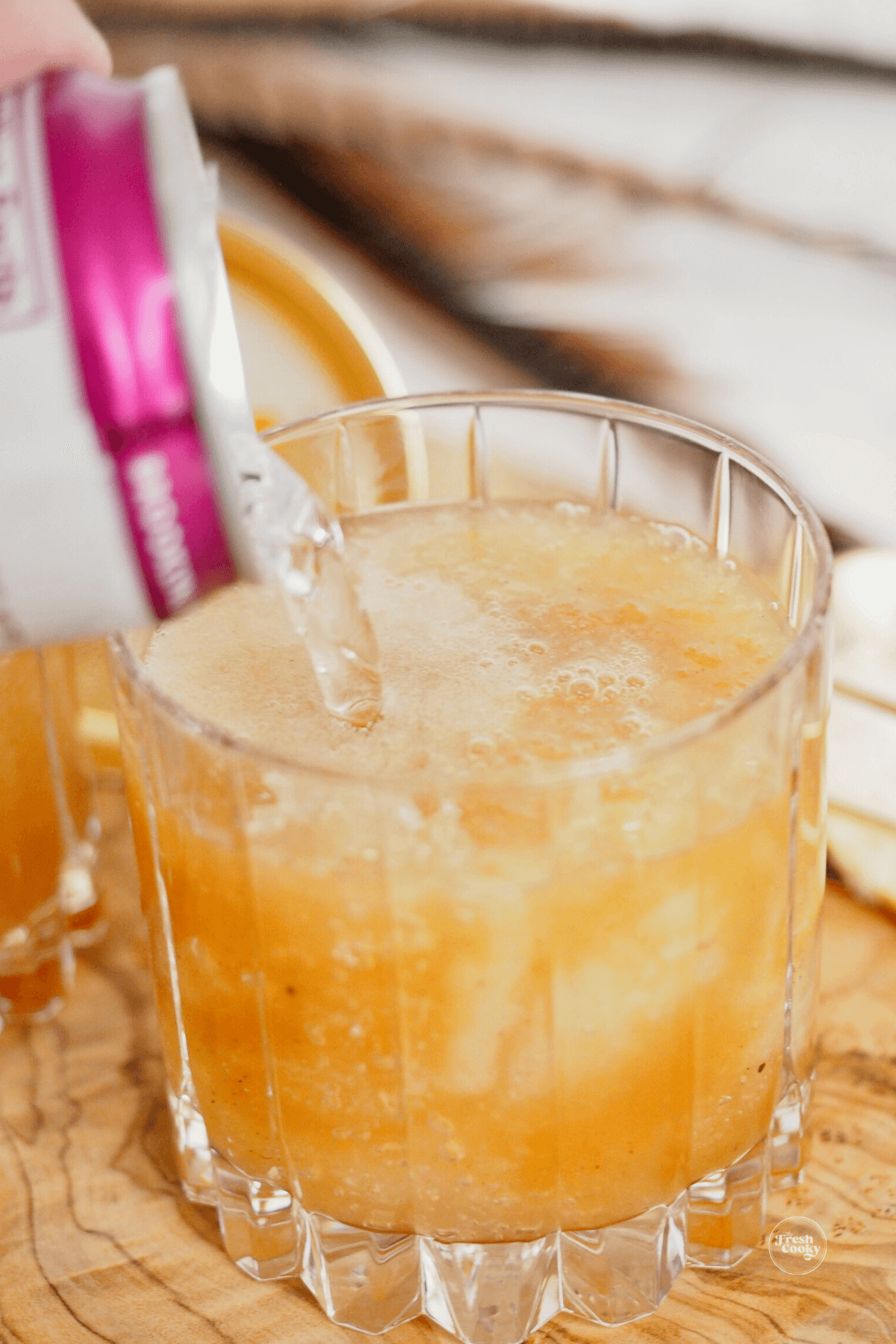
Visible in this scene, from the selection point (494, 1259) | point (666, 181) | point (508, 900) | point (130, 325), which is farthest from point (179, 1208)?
point (666, 181)

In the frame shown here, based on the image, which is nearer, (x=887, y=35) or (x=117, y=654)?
(x=117, y=654)

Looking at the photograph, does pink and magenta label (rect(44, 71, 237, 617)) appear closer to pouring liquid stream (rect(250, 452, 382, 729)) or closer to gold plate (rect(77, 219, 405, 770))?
pouring liquid stream (rect(250, 452, 382, 729))

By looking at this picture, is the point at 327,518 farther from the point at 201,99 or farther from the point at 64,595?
the point at 201,99

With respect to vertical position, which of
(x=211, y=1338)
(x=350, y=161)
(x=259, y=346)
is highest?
(x=350, y=161)

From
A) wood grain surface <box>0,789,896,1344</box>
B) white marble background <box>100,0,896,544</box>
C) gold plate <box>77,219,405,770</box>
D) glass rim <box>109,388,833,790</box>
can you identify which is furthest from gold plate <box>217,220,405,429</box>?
wood grain surface <box>0,789,896,1344</box>

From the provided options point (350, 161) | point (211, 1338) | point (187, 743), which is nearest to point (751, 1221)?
point (211, 1338)

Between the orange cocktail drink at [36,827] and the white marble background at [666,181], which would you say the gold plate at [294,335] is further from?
the orange cocktail drink at [36,827]

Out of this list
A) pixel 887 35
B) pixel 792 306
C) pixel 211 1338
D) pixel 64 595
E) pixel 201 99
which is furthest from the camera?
pixel 201 99
